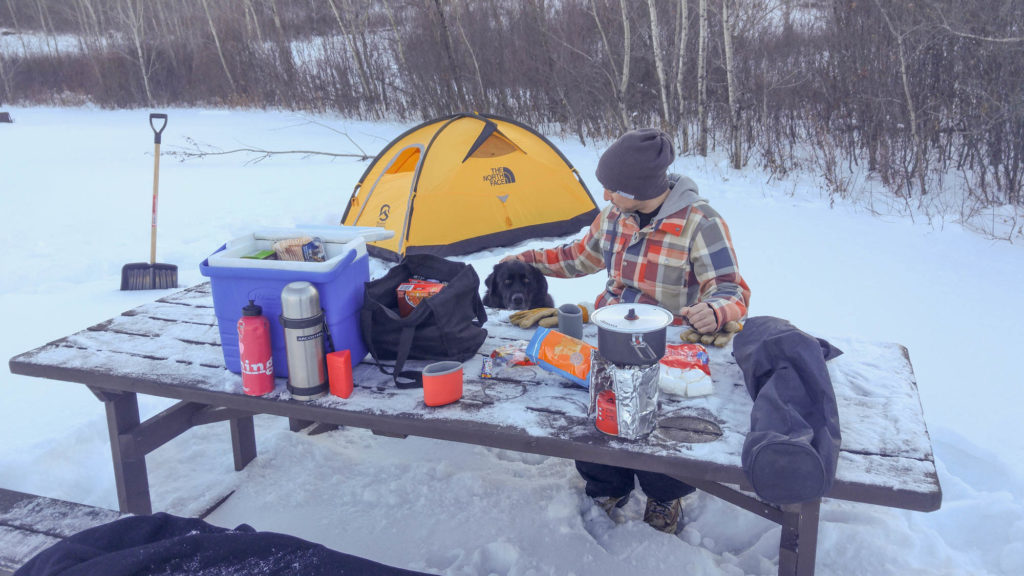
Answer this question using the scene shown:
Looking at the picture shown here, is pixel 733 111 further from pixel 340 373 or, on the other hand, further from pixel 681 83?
pixel 340 373

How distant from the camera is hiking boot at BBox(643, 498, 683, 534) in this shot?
2.17 m

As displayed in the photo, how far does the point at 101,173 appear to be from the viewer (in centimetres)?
890

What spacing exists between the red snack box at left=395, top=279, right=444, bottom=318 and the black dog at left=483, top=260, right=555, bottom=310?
513mm

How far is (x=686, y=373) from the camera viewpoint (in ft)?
5.56

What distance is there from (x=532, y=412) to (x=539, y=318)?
2.06ft

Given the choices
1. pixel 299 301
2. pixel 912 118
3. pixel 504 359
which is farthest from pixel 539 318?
pixel 912 118

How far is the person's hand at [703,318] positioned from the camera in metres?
1.94

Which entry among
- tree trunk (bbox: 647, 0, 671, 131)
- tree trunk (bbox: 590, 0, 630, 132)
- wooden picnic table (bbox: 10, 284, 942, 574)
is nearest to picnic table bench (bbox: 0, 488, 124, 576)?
wooden picnic table (bbox: 10, 284, 942, 574)

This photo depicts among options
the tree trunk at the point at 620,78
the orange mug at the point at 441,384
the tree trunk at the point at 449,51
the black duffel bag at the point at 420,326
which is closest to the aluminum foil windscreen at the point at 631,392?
the orange mug at the point at 441,384

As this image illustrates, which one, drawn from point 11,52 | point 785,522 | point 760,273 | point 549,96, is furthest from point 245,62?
point 785,522

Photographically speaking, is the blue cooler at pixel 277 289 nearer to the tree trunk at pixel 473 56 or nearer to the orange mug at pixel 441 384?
the orange mug at pixel 441 384

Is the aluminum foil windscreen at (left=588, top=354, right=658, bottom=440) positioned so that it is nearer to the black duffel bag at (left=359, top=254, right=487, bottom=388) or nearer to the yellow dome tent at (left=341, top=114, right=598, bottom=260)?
the black duffel bag at (left=359, top=254, right=487, bottom=388)

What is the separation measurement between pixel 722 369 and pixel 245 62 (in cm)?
1592

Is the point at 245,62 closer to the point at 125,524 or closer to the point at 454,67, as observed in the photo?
the point at 454,67
